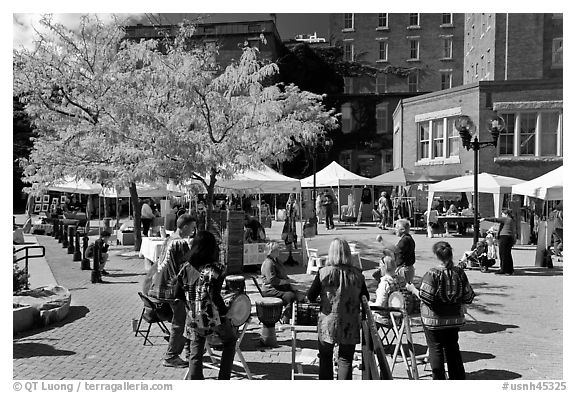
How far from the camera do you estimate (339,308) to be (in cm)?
515

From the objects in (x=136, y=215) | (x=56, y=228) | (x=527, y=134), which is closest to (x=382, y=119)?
(x=527, y=134)

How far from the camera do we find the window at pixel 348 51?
4257 centimetres

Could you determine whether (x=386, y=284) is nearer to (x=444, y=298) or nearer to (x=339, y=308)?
(x=444, y=298)

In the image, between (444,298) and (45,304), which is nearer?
(444,298)

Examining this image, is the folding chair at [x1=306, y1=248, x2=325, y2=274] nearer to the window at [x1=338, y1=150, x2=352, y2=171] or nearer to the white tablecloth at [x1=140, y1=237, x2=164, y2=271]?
the white tablecloth at [x1=140, y1=237, x2=164, y2=271]

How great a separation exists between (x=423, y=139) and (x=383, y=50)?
15.4m

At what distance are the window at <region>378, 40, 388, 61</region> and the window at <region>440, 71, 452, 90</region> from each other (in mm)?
5121

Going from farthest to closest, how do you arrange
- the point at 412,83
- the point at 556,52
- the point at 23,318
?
the point at 412,83
the point at 556,52
the point at 23,318

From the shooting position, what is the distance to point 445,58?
43.6m

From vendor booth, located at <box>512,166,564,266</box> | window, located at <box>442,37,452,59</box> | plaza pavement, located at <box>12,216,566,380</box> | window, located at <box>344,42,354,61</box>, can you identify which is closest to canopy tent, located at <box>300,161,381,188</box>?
vendor booth, located at <box>512,166,564,266</box>

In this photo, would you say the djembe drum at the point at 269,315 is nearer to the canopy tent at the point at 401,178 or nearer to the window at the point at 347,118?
the canopy tent at the point at 401,178

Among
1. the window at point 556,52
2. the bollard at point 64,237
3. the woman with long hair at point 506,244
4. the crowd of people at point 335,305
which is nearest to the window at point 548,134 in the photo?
the window at point 556,52

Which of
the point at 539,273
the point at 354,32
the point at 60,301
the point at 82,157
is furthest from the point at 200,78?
the point at 354,32

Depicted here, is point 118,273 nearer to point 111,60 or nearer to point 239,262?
point 239,262
